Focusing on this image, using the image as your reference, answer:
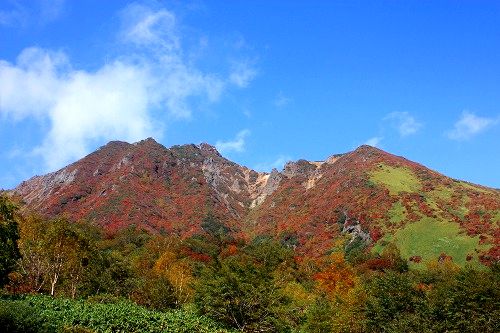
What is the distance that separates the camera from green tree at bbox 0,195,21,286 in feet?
121

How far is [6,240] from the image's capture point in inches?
1503

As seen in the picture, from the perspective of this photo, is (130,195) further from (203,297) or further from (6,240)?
(6,240)

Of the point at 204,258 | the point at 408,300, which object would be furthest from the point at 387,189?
the point at 408,300

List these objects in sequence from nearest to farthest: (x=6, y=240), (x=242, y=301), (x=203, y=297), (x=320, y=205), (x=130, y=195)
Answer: (x=6, y=240) → (x=242, y=301) → (x=203, y=297) → (x=320, y=205) → (x=130, y=195)

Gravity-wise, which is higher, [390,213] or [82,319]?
[390,213]

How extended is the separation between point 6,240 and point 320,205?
385 feet

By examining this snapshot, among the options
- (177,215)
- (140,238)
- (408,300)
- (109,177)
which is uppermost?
(109,177)

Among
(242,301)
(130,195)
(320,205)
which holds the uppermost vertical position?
(130,195)

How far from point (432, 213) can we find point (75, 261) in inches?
3392

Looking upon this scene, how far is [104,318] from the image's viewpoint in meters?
30.9

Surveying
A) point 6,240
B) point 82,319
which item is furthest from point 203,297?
point 6,240

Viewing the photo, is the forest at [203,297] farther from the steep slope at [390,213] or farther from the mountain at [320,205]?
the steep slope at [390,213]

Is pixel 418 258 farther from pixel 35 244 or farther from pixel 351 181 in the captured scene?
pixel 35 244

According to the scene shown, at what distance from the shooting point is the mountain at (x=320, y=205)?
101 metres
